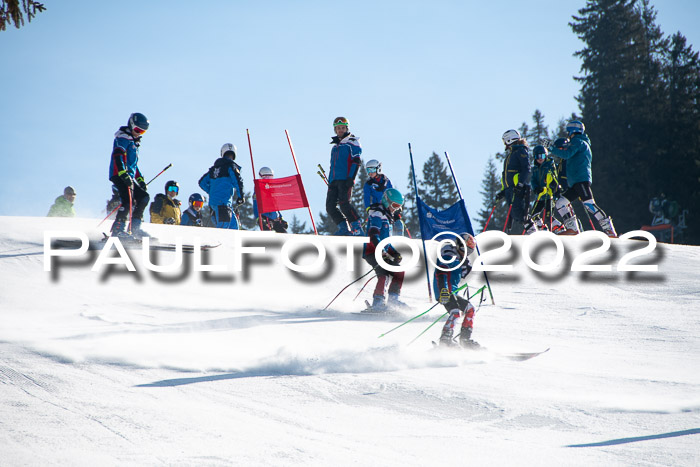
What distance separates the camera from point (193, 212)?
55.3 feet

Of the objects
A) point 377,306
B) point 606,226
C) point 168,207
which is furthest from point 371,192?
point 168,207

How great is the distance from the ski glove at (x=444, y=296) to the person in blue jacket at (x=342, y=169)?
5856 mm

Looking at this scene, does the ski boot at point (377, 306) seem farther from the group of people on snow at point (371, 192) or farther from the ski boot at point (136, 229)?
the ski boot at point (136, 229)

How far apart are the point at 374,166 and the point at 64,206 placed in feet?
24.3

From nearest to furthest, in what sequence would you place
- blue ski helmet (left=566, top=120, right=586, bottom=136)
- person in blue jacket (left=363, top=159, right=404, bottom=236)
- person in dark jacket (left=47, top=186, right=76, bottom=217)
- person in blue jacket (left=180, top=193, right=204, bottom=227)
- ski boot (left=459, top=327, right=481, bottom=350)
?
ski boot (left=459, top=327, right=481, bottom=350), person in blue jacket (left=363, top=159, right=404, bottom=236), blue ski helmet (left=566, top=120, right=586, bottom=136), person in dark jacket (left=47, top=186, right=76, bottom=217), person in blue jacket (left=180, top=193, right=204, bottom=227)

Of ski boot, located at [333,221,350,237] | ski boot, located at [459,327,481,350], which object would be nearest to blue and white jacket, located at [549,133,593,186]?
ski boot, located at [333,221,350,237]

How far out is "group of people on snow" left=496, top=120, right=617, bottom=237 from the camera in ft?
44.9

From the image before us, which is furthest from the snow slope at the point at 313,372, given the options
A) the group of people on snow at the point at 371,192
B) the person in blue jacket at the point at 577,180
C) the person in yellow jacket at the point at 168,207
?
the person in yellow jacket at the point at 168,207

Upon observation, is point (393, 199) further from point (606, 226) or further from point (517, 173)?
point (606, 226)

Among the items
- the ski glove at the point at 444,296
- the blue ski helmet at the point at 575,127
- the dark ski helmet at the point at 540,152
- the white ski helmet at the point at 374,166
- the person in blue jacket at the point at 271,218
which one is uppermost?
the blue ski helmet at the point at 575,127

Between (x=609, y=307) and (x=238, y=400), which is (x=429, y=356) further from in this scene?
(x=609, y=307)

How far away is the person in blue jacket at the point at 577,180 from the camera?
14195 mm

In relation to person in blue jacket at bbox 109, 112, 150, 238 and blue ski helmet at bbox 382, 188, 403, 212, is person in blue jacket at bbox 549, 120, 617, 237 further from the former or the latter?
person in blue jacket at bbox 109, 112, 150, 238

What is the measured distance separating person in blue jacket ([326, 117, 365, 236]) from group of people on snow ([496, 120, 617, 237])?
2940mm
